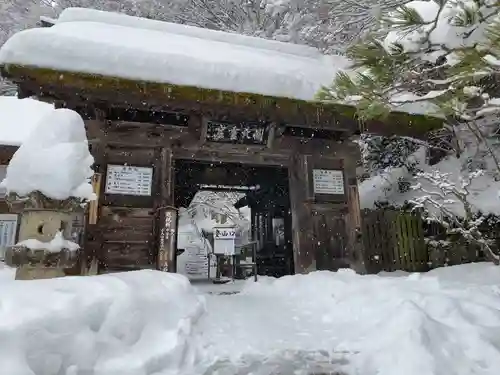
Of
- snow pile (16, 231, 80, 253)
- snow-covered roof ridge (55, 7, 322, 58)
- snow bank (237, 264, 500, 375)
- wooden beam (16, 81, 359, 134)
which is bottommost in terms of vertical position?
snow bank (237, 264, 500, 375)

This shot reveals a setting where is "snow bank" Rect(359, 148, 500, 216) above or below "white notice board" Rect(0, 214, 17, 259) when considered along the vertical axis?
above

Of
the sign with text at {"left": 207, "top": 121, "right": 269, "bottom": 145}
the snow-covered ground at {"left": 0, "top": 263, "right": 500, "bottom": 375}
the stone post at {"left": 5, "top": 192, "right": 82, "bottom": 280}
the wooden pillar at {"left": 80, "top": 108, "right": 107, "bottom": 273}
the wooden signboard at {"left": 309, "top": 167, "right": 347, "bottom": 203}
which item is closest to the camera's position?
the snow-covered ground at {"left": 0, "top": 263, "right": 500, "bottom": 375}

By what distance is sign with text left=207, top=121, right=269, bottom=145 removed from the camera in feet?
24.3

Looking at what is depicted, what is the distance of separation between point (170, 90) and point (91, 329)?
4097 mm

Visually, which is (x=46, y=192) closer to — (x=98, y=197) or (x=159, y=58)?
(x=98, y=197)

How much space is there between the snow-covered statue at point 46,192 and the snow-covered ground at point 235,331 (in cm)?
69

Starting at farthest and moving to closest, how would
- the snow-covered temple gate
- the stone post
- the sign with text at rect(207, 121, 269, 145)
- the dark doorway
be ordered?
the dark doorway, the sign with text at rect(207, 121, 269, 145), the snow-covered temple gate, the stone post

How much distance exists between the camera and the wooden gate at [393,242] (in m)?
8.33

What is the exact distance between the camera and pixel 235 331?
409cm

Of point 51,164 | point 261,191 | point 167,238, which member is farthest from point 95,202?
point 261,191

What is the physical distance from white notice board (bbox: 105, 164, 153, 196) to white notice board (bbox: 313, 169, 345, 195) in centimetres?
318

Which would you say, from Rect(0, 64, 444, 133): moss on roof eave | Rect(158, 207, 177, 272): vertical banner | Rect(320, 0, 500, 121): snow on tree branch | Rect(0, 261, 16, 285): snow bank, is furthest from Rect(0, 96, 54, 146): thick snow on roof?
Rect(320, 0, 500, 121): snow on tree branch

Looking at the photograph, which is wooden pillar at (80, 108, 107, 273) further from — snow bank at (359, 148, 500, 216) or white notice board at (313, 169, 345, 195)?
snow bank at (359, 148, 500, 216)

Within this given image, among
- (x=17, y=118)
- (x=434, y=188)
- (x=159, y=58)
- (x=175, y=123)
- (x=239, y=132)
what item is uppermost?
(x=17, y=118)
